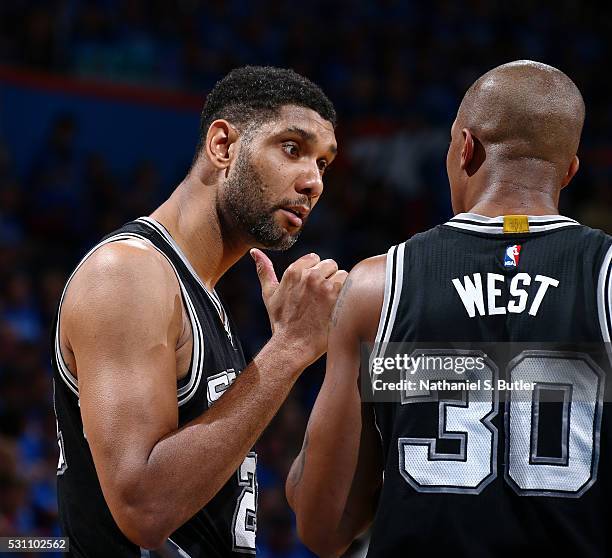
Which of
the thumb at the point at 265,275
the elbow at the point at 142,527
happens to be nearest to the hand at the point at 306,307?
the thumb at the point at 265,275

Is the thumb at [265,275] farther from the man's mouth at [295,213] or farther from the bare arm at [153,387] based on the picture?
the man's mouth at [295,213]

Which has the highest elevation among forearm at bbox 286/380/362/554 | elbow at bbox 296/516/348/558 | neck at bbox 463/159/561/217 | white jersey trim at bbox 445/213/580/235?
neck at bbox 463/159/561/217

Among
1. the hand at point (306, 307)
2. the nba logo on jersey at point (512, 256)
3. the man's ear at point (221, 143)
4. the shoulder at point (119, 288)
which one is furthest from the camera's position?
the man's ear at point (221, 143)

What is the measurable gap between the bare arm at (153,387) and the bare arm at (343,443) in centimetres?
23

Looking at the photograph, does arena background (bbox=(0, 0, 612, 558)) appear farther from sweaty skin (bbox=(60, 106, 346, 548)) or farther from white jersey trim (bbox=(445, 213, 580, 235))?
white jersey trim (bbox=(445, 213, 580, 235))

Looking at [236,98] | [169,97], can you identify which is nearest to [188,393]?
[236,98]

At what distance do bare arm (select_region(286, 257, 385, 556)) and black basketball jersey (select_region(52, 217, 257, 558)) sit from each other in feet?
1.36

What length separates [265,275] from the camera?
2.93m

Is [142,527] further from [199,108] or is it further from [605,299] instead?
[199,108]

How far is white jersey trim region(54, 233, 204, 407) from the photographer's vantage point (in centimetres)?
274

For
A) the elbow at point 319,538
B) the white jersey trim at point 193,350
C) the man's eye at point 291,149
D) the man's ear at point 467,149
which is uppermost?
the man's eye at point 291,149

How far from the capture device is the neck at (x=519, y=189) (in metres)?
2.40


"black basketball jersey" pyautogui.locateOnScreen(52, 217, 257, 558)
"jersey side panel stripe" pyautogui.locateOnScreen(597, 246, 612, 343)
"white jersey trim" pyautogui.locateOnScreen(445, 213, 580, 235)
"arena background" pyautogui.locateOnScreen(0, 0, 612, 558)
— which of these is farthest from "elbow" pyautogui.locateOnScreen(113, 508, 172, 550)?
"arena background" pyautogui.locateOnScreen(0, 0, 612, 558)

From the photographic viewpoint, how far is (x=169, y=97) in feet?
32.2
